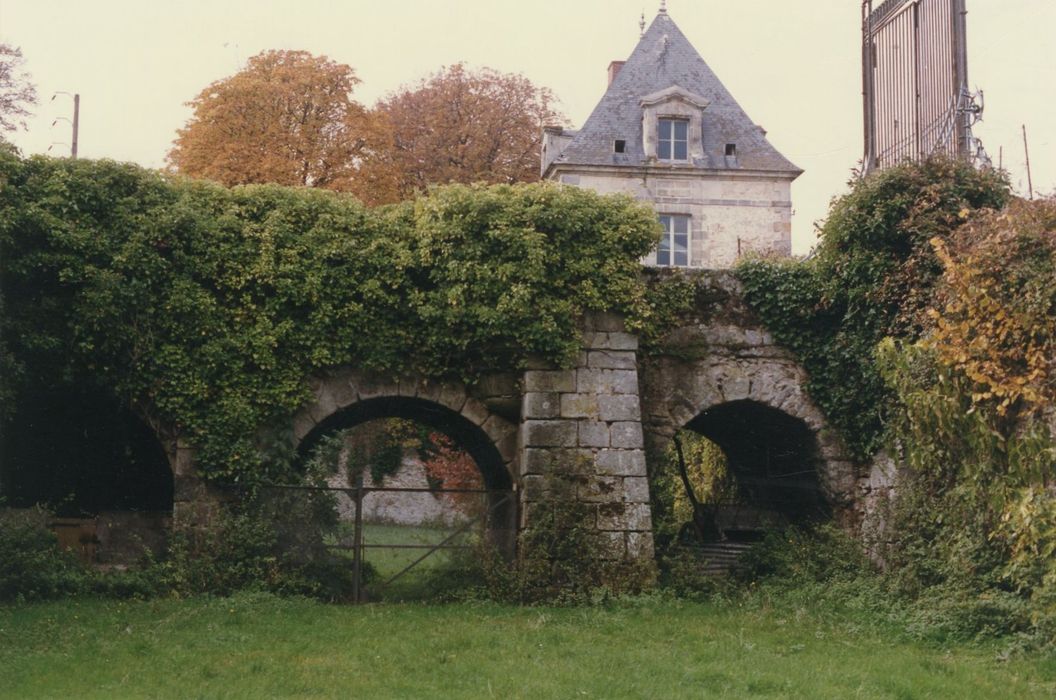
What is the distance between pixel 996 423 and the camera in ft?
32.6

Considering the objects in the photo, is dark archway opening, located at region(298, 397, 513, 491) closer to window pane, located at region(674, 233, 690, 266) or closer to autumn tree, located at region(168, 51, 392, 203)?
autumn tree, located at region(168, 51, 392, 203)

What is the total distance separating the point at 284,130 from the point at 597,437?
14467 mm

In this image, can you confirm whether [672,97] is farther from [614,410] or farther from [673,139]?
[614,410]

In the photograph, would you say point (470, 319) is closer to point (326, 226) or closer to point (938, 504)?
point (326, 226)

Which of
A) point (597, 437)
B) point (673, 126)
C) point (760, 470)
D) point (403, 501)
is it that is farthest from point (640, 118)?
point (597, 437)

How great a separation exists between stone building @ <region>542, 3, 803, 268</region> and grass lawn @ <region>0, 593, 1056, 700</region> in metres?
17.5

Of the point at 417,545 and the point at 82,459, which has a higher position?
the point at 82,459

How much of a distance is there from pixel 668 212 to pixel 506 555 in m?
16.6

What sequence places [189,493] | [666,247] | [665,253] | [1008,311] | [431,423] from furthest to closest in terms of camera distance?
1. [666,247]
2. [665,253]
3. [431,423]
4. [189,493]
5. [1008,311]

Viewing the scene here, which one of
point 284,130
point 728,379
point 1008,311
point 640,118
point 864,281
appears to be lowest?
point 728,379

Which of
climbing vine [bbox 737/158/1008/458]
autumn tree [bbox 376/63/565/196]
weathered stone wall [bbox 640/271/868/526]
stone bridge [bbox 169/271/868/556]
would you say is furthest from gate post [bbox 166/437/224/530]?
autumn tree [bbox 376/63/565/196]

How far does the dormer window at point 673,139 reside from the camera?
27.8 m

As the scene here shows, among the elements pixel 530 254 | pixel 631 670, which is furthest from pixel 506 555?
pixel 631 670

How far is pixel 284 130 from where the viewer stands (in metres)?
24.1
